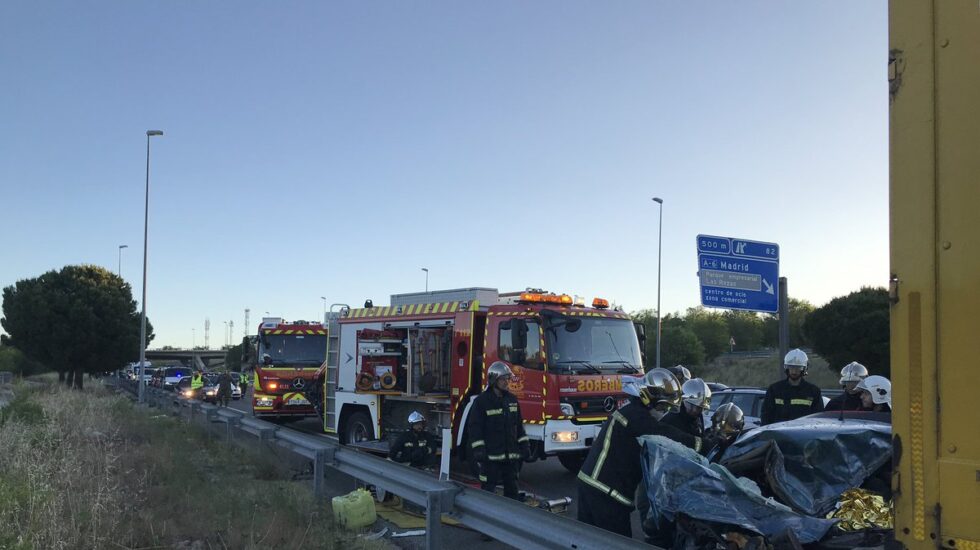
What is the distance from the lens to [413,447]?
9.22m

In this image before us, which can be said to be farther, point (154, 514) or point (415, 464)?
point (415, 464)

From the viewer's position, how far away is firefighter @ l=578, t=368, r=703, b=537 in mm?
4863

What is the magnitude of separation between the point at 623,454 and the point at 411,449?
481 centimetres

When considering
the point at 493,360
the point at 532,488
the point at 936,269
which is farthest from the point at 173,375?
the point at 936,269

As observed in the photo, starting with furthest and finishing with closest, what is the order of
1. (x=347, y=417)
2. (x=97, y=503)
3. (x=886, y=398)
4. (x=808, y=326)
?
(x=808, y=326)
(x=347, y=417)
(x=886, y=398)
(x=97, y=503)

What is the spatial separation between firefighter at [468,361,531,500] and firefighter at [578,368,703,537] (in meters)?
2.78

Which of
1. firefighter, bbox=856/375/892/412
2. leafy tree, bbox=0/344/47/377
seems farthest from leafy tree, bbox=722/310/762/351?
firefighter, bbox=856/375/892/412

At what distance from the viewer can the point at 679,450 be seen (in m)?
4.39

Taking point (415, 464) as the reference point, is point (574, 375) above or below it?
above

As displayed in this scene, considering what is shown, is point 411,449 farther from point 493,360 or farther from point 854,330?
point 854,330

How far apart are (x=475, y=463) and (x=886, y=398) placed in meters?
4.17

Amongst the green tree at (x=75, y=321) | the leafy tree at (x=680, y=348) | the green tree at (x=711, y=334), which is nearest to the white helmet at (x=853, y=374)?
the leafy tree at (x=680, y=348)

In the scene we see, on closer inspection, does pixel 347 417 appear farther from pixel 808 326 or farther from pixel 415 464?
pixel 808 326

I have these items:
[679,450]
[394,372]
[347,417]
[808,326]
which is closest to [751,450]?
[679,450]
